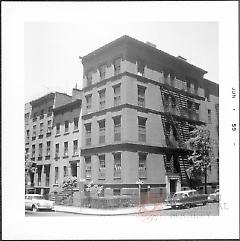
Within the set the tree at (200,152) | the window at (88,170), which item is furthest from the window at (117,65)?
the tree at (200,152)

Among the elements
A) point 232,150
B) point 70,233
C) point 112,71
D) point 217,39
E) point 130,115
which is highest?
point 217,39

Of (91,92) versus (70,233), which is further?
(91,92)

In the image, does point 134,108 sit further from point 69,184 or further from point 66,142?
point 69,184

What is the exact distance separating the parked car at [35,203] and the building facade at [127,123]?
23 cm

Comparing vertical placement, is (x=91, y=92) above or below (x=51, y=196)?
above

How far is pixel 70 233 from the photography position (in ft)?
27.1

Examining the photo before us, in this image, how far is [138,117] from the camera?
28.3 ft

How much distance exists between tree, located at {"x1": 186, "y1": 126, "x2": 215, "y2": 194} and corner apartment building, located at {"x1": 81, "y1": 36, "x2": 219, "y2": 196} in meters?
0.12

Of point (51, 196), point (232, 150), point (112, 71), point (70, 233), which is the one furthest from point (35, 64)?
point (232, 150)

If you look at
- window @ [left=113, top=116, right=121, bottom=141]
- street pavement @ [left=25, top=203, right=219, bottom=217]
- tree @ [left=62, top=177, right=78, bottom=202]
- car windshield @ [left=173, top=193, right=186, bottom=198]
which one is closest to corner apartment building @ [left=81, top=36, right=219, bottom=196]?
window @ [left=113, top=116, right=121, bottom=141]

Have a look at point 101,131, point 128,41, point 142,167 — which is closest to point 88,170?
point 101,131

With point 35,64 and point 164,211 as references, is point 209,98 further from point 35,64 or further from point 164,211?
point 35,64

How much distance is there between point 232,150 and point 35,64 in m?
4.42

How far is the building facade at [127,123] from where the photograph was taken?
28.1ft
